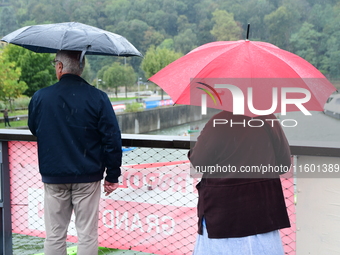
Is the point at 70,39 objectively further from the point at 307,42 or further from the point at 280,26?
the point at 280,26

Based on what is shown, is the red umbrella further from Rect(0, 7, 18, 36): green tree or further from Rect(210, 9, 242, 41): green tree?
→ Rect(0, 7, 18, 36): green tree

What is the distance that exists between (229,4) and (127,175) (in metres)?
80.3

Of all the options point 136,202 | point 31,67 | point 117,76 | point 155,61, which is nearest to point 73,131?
point 136,202

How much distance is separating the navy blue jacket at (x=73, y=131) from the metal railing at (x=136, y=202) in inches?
19.6

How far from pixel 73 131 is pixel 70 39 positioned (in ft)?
1.57

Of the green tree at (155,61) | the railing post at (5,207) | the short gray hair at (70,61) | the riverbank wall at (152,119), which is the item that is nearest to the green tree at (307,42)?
the green tree at (155,61)

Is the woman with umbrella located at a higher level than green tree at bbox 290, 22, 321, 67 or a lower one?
lower

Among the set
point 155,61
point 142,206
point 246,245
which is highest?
point 155,61

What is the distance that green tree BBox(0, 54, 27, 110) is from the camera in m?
43.9

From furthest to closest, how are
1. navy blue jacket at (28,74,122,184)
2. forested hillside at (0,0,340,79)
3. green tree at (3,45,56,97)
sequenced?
forested hillside at (0,0,340,79), green tree at (3,45,56,97), navy blue jacket at (28,74,122,184)

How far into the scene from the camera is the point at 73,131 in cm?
210

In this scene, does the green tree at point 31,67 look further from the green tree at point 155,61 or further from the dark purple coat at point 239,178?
the dark purple coat at point 239,178

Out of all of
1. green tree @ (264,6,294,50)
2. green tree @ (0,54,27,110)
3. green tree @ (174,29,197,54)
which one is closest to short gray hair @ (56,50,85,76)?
green tree @ (0,54,27,110)

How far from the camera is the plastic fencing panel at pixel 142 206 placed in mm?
2732
